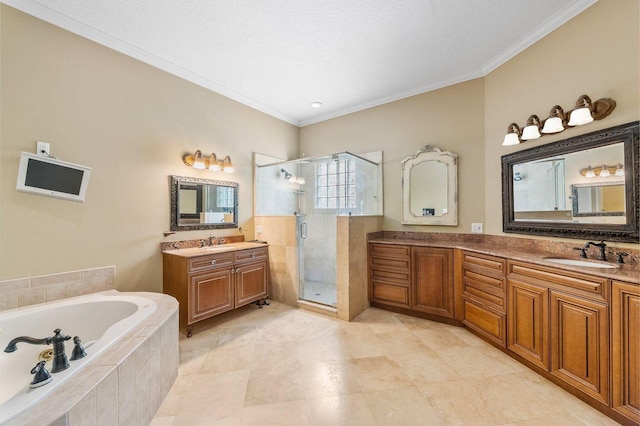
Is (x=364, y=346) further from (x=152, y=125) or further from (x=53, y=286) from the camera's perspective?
(x=152, y=125)

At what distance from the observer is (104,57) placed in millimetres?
2432

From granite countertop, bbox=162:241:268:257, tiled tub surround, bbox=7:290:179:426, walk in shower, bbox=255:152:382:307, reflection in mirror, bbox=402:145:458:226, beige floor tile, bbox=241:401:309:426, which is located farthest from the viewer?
walk in shower, bbox=255:152:382:307

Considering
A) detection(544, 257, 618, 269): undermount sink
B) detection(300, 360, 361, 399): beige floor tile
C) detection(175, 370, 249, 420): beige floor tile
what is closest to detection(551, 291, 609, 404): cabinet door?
detection(544, 257, 618, 269): undermount sink

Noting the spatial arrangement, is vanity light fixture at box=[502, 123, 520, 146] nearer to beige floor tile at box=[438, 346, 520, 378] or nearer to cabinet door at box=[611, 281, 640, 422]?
cabinet door at box=[611, 281, 640, 422]

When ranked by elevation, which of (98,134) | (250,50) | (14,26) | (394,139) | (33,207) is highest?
(250,50)

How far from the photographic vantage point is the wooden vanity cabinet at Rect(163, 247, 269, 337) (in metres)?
2.65

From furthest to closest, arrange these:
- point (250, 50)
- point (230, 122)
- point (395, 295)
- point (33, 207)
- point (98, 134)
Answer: point (230, 122)
point (395, 295)
point (250, 50)
point (98, 134)
point (33, 207)

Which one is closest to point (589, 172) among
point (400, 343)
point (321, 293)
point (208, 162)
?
point (400, 343)

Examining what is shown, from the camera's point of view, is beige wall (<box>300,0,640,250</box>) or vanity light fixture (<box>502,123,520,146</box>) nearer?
beige wall (<box>300,0,640,250</box>)

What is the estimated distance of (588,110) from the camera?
1.96m

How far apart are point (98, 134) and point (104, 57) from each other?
0.77 m

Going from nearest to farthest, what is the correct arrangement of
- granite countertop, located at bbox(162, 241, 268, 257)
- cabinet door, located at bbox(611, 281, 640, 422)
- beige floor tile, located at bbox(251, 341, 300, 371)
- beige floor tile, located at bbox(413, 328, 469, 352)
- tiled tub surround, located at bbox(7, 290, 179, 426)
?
tiled tub surround, located at bbox(7, 290, 179, 426) → cabinet door, located at bbox(611, 281, 640, 422) → beige floor tile, located at bbox(251, 341, 300, 371) → beige floor tile, located at bbox(413, 328, 469, 352) → granite countertop, located at bbox(162, 241, 268, 257)

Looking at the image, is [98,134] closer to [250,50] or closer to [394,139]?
[250,50]

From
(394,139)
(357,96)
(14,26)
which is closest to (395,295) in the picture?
(394,139)
